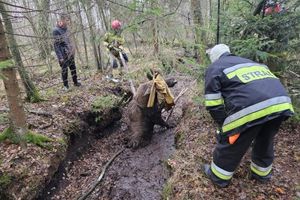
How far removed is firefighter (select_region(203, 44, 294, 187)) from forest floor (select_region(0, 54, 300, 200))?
36 cm

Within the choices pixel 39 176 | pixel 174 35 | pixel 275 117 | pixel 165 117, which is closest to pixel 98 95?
pixel 165 117

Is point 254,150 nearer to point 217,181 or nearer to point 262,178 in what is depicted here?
point 262,178

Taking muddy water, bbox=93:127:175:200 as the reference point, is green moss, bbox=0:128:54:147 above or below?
above

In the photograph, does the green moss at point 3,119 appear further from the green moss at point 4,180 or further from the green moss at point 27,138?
the green moss at point 4,180

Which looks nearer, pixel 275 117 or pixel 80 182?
pixel 275 117

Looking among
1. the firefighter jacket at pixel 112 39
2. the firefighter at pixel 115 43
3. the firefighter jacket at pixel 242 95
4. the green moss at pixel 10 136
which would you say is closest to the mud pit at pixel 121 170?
the green moss at pixel 10 136

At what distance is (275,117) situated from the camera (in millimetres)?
3082

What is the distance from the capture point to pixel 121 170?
18.7 ft

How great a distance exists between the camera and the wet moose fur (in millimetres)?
6730

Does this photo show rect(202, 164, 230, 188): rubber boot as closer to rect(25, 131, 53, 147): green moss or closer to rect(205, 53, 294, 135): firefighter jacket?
rect(205, 53, 294, 135): firefighter jacket

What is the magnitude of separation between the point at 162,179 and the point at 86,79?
623 centimetres

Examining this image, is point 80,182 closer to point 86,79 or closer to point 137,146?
point 137,146

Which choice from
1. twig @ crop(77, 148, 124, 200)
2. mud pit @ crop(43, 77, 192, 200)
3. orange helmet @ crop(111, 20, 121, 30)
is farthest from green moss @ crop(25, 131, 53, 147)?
orange helmet @ crop(111, 20, 121, 30)

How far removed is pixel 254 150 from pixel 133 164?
3071 millimetres
